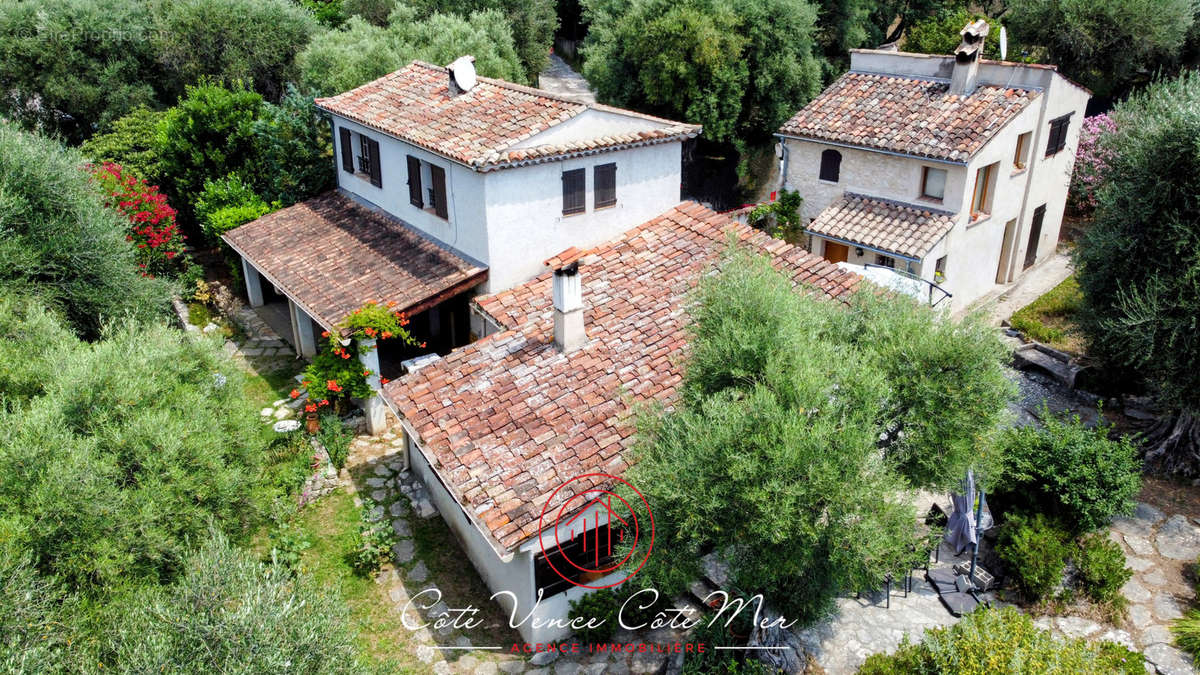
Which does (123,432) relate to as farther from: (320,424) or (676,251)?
(676,251)

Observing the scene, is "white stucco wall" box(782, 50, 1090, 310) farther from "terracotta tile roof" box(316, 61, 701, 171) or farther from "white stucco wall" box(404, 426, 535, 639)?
"white stucco wall" box(404, 426, 535, 639)

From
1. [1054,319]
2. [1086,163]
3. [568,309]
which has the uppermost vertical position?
[1086,163]

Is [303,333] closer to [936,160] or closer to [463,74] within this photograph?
[463,74]

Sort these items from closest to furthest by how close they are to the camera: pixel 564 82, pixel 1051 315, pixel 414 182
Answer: pixel 414 182 → pixel 1051 315 → pixel 564 82

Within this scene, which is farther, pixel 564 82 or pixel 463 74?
pixel 564 82

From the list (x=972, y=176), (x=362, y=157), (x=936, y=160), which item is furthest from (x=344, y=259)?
(x=972, y=176)

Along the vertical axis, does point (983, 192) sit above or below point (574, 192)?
below
